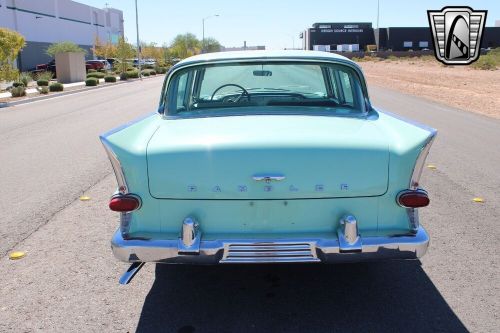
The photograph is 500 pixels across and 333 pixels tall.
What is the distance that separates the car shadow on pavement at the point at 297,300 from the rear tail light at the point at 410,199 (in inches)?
28.9

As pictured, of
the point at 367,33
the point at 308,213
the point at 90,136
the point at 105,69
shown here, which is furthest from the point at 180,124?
the point at 367,33

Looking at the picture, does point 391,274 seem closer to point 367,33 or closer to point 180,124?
point 180,124

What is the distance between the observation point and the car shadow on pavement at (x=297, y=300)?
3.15 m

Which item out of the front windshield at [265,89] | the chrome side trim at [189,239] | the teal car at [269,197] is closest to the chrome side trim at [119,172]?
the teal car at [269,197]

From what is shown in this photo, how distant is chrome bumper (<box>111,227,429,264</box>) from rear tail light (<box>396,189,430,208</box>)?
21 centimetres

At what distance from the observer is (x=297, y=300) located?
3490mm

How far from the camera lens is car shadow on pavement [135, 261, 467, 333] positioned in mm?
3148

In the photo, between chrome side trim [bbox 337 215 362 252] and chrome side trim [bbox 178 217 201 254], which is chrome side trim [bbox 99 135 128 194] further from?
chrome side trim [bbox 337 215 362 252]

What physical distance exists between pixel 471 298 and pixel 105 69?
1966 inches

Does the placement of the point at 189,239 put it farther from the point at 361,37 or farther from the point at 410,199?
the point at 361,37

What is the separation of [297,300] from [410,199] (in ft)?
3.43

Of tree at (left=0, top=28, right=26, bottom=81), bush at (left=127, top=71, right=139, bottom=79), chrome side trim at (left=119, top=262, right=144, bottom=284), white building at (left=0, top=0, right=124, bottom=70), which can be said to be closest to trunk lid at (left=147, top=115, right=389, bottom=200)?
chrome side trim at (left=119, top=262, right=144, bottom=284)

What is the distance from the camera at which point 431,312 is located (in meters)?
3.27

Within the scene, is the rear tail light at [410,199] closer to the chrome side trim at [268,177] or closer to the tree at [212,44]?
the chrome side trim at [268,177]
